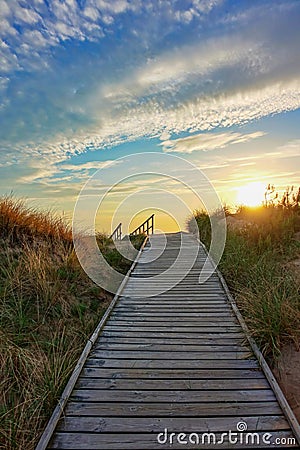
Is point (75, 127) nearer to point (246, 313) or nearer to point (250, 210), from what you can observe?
point (246, 313)

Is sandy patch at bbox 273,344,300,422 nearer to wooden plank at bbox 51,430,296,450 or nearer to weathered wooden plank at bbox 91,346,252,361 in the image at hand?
weathered wooden plank at bbox 91,346,252,361

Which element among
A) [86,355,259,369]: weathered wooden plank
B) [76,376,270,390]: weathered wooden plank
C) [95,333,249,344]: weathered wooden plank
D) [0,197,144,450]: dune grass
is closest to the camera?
[0,197,144,450]: dune grass

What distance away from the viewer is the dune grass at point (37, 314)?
2977mm

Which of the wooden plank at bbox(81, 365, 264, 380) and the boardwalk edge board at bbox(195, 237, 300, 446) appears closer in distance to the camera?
the boardwalk edge board at bbox(195, 237, 300, 446)

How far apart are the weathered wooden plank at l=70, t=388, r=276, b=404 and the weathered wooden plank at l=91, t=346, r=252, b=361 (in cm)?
63

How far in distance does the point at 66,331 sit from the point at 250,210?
9.89 m

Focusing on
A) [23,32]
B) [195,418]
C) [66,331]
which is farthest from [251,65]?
[195,418]

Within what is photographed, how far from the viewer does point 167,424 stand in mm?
2756

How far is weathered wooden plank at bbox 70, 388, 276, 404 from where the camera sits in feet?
10.0

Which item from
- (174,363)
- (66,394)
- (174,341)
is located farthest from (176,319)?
(66,394)

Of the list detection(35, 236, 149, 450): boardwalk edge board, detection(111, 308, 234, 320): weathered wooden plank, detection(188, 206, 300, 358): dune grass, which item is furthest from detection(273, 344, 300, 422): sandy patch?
detection(35, 236, 149, 450): boardwalk edge board

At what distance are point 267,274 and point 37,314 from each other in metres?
3.55

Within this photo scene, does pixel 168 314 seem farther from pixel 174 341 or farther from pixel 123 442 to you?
pixel 123 442

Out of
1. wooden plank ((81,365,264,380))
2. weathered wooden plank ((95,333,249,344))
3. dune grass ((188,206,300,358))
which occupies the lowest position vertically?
wooden plank ((81,365,264,380))
